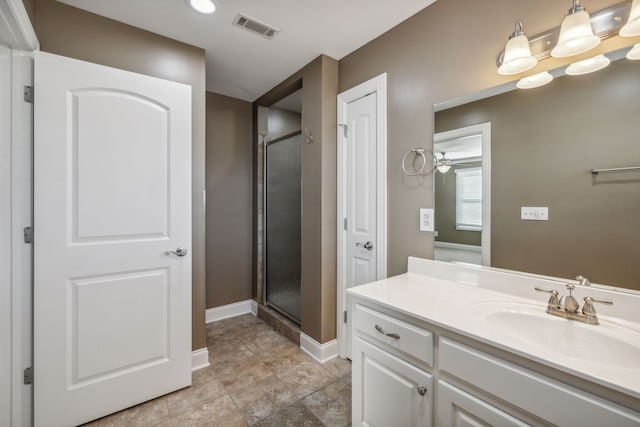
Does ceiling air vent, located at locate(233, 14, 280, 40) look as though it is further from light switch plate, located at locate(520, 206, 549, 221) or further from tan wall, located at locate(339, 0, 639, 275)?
light switch plate, located at locate(520, 206, 549, 221)

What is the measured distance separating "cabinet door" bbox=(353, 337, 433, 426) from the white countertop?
9.3 inches

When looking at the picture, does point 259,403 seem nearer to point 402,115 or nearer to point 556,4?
point 402,115

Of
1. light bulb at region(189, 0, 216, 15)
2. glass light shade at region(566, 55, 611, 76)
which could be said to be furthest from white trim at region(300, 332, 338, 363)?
light bulb at region(189, 0, 216, 15)

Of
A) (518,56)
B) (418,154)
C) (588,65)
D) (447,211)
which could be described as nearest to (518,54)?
(518,56)

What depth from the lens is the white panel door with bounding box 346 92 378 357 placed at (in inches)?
79.5

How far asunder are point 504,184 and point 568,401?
93 cm

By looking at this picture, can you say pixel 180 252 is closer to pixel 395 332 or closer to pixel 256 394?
pixel 256 394

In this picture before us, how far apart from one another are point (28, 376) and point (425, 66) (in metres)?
2.81

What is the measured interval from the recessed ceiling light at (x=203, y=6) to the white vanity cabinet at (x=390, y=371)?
1881mm

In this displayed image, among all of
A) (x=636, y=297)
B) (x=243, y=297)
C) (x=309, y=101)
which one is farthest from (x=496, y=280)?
(x=243, y=297)

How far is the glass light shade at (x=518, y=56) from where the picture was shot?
122cm

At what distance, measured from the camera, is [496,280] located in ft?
4.52

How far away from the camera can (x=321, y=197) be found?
2.22 metres

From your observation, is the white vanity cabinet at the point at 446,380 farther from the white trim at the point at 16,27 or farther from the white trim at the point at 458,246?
the white trim at the point at 16,27
